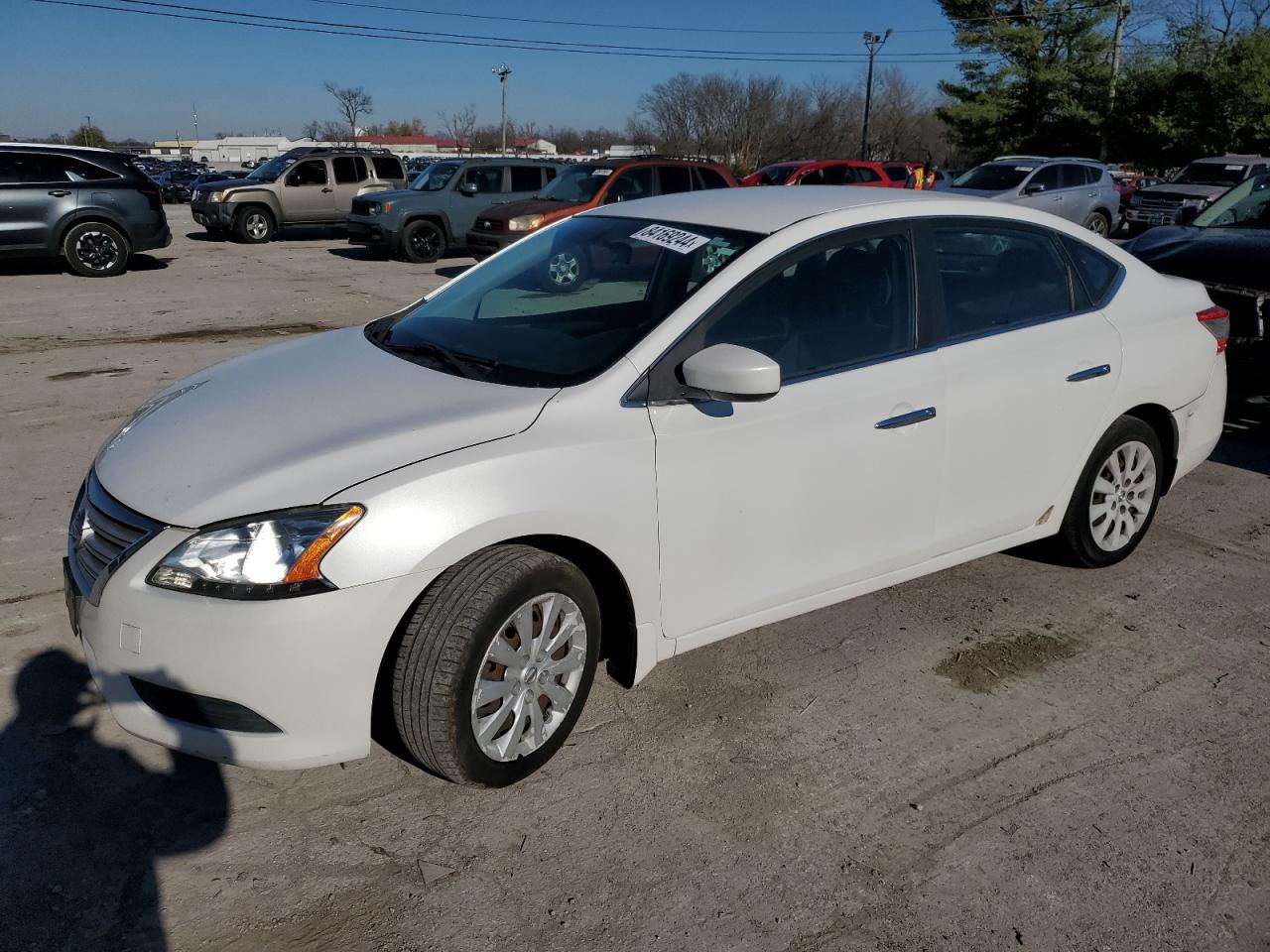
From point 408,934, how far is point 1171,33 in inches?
2133

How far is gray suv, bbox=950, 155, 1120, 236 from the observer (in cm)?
1827

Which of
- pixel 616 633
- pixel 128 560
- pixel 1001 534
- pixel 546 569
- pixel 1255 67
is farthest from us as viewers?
pixel 1255 67

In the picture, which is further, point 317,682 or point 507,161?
point 507,161

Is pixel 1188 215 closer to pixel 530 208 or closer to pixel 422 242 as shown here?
pixel 530 208

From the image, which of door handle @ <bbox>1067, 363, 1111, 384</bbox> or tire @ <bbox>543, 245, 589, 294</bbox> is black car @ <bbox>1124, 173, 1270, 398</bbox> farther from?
tire @ <bbox>543, 245, 589, 294</bbox>

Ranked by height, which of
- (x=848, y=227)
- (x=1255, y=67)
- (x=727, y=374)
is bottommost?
(x=727, y=374)

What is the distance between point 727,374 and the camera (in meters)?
2.92

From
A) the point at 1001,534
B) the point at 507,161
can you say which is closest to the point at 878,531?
the point at 1001,534

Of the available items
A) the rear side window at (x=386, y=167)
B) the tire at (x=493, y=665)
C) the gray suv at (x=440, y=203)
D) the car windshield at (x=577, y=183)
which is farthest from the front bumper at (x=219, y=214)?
the tire at (x=493, y=665)

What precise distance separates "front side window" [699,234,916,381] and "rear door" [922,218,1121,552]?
186 mm

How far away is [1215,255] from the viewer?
6.82m

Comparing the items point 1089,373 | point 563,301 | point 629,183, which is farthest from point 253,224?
point 1089,373

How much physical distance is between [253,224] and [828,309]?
1944 cm

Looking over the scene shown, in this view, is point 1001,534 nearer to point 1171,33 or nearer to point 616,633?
point 616,633
